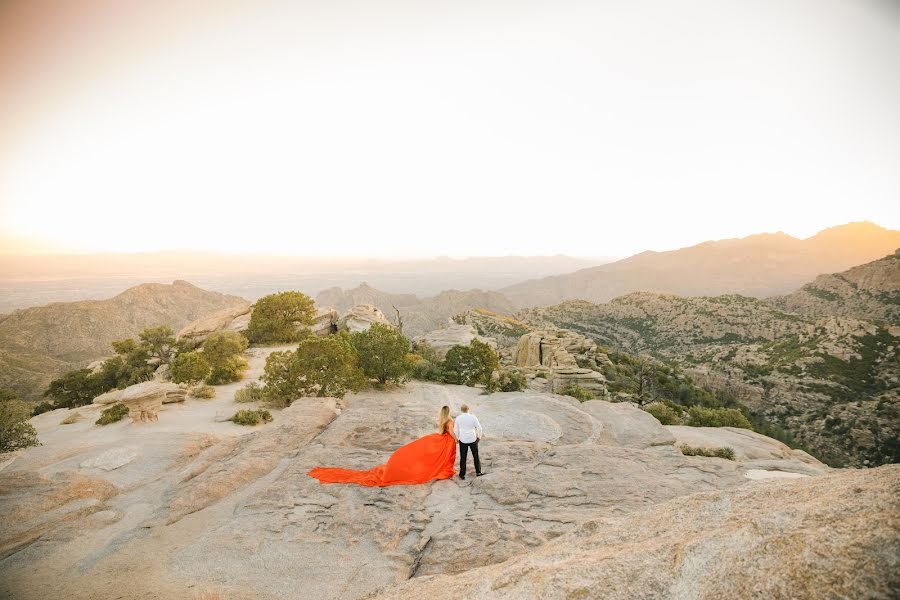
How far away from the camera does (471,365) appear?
23422mm

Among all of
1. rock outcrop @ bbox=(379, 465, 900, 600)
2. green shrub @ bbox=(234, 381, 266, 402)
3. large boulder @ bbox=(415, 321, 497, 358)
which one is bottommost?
large boulder @ bbox=(415, 321, 497, 358)

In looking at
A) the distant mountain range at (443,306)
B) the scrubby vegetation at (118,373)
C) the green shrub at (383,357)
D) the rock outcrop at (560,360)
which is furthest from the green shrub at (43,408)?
the distant mountain range at (443,306)

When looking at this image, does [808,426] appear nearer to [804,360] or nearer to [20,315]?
[804,360]

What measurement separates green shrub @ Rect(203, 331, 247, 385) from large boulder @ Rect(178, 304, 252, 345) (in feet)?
32.9

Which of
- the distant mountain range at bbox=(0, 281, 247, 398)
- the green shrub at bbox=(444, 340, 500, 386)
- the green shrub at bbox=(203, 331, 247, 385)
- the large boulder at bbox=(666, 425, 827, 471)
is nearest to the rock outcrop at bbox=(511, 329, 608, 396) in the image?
the green shrub at bbox=(444, 340, 500, 386)

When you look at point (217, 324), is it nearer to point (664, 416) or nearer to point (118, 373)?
point (118, 373)

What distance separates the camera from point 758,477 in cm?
906

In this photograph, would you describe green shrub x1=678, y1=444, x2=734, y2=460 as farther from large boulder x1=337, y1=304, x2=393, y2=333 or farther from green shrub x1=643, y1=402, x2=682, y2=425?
large boulder x1=337, y1=304, x2=393, y2=333

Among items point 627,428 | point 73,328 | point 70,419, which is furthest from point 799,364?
point 73,328

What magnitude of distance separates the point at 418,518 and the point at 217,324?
37.4m

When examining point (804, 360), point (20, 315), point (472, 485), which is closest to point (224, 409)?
point (472, 485)

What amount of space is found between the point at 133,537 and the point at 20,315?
14538cm

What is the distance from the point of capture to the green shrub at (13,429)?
1244 centimetres

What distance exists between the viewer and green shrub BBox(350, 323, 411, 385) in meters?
20.8
